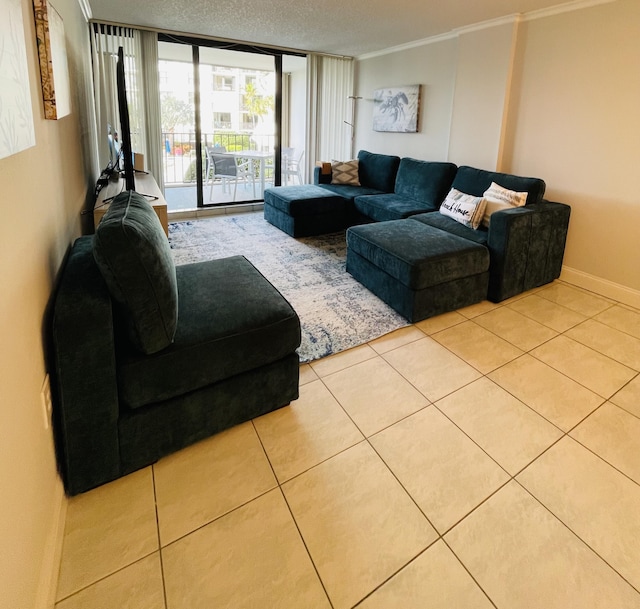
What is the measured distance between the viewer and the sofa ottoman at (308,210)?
14.5ft

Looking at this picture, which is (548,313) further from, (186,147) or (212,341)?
(186,147)

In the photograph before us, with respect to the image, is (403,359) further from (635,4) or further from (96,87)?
(96,87)

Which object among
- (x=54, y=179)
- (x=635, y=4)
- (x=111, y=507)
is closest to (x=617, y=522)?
(x=111, y=507)

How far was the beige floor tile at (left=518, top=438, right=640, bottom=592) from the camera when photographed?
1318 millimetres

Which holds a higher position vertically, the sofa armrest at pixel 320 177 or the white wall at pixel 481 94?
the white wall at pixel 481 94

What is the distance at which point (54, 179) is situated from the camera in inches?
70.6

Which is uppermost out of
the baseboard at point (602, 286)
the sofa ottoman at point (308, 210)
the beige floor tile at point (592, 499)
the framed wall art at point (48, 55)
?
the framed wall art at point (48, 55)

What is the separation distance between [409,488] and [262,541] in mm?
578

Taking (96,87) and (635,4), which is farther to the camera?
(96,87)

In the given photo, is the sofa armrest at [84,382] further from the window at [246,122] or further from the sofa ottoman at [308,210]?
the window at [246,122]

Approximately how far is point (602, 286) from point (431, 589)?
308 centimetres

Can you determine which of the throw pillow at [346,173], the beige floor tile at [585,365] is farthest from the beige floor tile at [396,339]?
the throw pillow at [346,173]

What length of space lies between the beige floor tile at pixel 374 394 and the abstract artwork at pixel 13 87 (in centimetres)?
160

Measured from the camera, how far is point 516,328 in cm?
275
